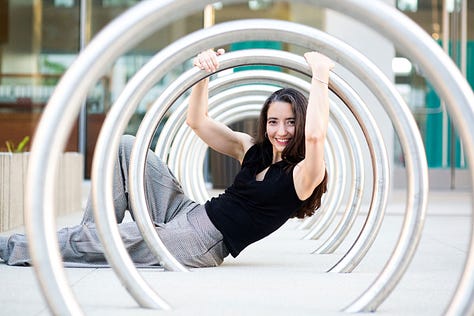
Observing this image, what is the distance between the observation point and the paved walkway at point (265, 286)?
223cm

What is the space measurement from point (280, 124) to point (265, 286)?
0.61 m

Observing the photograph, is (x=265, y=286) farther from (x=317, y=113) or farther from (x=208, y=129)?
(x=208, y=129)

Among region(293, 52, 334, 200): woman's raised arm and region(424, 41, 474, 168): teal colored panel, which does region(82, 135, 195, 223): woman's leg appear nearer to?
region(293, 52, 334, 200): woman's raised arm

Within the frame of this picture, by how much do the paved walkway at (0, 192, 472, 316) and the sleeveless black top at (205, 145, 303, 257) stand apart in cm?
13

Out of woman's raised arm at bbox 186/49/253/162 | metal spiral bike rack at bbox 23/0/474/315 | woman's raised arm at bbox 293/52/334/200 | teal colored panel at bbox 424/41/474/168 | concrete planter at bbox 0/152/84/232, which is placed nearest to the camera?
metal spiral bike rack at bbox 23/0/474/315

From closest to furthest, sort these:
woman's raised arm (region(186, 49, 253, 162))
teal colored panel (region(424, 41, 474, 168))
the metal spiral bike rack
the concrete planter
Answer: the metal spiral bike rack → woman's raised arm (region(186, 49, 253, 162)) → the concrete planter → teal colored panel (region(424, 41, 474, 168))

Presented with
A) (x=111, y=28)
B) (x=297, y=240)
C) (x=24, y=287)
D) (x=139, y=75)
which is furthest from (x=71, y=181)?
(x=111, y=28)

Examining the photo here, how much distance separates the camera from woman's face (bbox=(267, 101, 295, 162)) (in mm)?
3066

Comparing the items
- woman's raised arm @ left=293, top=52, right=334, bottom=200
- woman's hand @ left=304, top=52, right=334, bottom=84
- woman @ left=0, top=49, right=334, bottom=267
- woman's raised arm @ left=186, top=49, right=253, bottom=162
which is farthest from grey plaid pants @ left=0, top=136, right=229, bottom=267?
woman's hand @ left=304, top=52, right=334, bottom=84

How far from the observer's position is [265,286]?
8.87 ft

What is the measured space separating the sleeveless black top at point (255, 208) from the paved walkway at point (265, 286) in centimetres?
13

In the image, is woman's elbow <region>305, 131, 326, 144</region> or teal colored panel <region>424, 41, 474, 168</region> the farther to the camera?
teal colored panel <region>424, 41, 474, 168</region>

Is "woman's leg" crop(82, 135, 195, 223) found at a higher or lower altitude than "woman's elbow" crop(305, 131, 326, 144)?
lower

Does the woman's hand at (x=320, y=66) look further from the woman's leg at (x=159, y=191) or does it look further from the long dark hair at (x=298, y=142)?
the woman's leg at (x=159, y=191)
